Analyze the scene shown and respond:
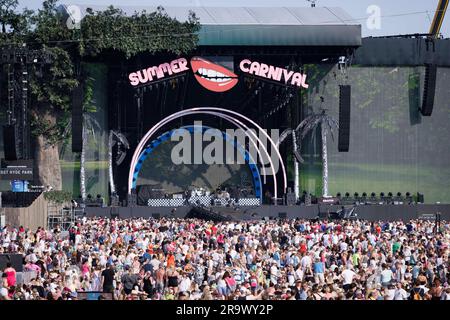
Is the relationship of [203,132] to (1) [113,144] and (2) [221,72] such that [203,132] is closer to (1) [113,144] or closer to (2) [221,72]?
(2) [221,72]

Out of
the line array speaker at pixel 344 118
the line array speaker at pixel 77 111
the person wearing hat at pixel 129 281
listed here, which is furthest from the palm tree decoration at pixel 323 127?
the person wearing hat at pixel 129 281

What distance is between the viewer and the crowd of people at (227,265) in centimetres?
1986

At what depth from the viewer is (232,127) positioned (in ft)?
213

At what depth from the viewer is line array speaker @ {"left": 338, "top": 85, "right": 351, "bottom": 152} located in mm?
57438

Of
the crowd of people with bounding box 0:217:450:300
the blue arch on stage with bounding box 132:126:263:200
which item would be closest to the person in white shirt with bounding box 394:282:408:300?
the crowd of people with bounding box 0:217:450:300

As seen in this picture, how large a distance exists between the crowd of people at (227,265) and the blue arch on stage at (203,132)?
861 inches

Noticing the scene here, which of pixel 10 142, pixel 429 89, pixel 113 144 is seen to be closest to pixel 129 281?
pixel 10 142

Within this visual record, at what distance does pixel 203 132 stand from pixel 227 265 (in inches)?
1460

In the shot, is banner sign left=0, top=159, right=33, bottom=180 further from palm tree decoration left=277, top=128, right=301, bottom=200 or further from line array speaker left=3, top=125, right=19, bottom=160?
palm tree decoration left=277, top=128, right=301, bottom=200

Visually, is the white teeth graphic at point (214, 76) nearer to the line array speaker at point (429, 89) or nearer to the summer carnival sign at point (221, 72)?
the summer carnival sign at point (221, 72)
